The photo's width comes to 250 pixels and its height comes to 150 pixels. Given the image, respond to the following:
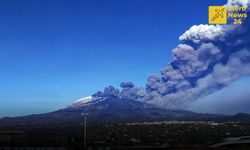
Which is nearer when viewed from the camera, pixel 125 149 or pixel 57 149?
pixel 125 149

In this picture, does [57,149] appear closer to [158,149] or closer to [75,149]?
[75,149]

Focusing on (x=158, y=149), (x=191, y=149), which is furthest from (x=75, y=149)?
(x=191, y=149)

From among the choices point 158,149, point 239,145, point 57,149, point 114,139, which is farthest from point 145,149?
point 114,139

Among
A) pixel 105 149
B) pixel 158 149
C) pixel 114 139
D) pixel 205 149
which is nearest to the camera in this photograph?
pixel 205 149

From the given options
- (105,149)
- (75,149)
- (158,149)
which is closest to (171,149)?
(158,149)

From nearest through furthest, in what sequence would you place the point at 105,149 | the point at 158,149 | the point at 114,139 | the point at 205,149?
the point at 205,149, the point at 158,149, the point at 105,149, the point at 114,139

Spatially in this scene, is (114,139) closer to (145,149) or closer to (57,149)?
(57,149)

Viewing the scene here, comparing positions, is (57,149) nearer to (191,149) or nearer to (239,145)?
(191,149)

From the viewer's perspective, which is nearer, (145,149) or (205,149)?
(205,149)
